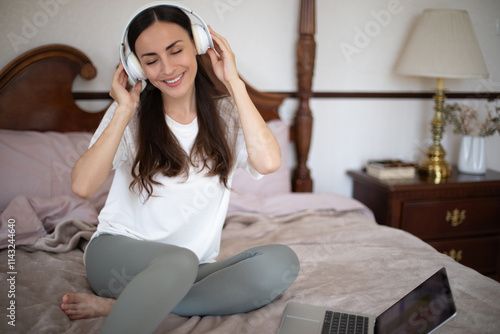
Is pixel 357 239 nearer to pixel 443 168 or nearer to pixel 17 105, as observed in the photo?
pixel 443 168

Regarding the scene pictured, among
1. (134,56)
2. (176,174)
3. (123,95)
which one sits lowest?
(176,174)

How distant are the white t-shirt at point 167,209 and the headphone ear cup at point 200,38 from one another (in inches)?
11.8

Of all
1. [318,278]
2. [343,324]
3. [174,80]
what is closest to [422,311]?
[343,324]

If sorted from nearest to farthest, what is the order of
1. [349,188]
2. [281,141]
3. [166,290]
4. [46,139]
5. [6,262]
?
[166,290], [6,262], [46,139], [281,141], [349,188]

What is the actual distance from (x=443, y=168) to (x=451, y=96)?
582 millimetres

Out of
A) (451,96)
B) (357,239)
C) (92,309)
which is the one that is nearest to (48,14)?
(92,309)

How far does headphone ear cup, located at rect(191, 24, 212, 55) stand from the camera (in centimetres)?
125

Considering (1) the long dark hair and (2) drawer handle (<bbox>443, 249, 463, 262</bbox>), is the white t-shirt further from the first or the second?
(2) drawer handle (<bbox>443, 249, 463, 262</bbox>)

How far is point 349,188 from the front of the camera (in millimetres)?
2564

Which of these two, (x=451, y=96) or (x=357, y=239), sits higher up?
(x=451, y=96)

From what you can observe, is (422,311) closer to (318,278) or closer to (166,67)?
(318,278)

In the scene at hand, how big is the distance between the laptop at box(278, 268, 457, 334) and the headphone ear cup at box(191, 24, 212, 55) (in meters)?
0.74

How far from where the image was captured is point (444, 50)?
2.16 metres

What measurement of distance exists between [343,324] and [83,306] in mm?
627
